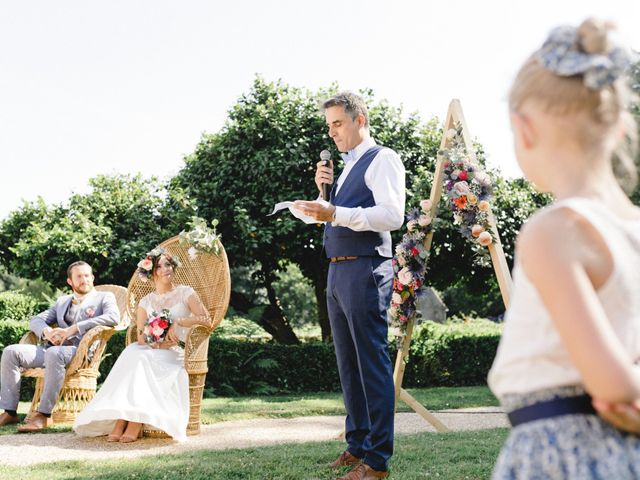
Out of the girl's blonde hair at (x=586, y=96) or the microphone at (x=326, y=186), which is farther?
the microphone at (x=326, y=186)

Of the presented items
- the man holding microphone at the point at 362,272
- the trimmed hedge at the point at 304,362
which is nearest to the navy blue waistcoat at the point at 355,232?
the man holding microphone at the point at 362,272

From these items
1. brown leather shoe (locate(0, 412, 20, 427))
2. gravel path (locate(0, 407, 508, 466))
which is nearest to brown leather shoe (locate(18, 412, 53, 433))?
gravel path (locate(0, 407, 508, 466))

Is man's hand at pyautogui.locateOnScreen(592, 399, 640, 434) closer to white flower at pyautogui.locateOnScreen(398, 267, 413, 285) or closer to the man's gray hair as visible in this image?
the man's gray hair

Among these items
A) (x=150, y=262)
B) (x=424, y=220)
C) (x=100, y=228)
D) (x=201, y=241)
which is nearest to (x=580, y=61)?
(x=424, y=220)

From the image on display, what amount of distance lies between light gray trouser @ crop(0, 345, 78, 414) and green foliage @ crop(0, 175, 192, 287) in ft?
9.31

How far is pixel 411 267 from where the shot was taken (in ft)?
18.3

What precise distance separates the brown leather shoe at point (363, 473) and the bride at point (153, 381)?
7.11 feet

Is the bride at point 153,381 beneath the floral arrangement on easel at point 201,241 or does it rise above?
beneath

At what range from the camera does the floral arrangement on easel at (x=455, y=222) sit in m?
5.11

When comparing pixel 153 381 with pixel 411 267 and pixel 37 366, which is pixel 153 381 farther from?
pixel 411 267

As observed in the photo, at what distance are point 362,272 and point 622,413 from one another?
8.87ft

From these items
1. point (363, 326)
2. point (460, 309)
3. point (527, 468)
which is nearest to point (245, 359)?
point (363, 326)

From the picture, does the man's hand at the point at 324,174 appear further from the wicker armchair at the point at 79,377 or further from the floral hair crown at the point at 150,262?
the wicker armchair at the point at 79,377

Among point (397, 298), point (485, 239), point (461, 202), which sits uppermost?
point (461, 202)
